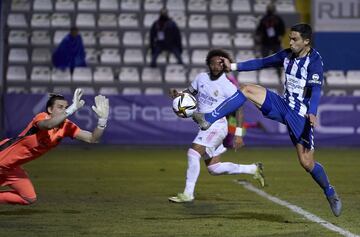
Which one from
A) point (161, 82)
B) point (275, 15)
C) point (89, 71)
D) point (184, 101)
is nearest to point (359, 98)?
point (275, 15)

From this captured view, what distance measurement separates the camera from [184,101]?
35.8ft

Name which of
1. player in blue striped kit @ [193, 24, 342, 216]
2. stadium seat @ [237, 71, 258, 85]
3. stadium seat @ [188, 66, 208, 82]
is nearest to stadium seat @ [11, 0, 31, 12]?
stadium seat @ [188, 66, 208, 82]

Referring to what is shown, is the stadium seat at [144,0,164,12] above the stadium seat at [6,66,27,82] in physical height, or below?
above

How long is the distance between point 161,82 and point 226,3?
488 centimetres

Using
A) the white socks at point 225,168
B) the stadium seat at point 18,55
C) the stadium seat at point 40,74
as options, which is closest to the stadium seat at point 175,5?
the stadium seat at point 40,74

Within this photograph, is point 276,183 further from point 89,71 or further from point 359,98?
point 89,71

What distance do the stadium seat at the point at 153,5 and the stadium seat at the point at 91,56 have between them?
237 cm

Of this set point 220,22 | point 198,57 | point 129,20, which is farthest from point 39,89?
point 220,22

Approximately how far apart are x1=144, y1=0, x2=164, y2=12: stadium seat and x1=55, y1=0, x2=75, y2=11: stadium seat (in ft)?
7.51

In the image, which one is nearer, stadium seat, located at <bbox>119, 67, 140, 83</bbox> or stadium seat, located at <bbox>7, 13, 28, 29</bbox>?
stadium seat, located at <bbox>119, 67, 140, 83</bbox>

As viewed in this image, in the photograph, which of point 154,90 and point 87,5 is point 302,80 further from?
point 87,5

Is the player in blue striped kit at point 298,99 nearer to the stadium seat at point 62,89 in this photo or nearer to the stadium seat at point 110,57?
the stadium seat at point 62,89

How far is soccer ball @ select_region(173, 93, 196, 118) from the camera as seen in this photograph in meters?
10.8

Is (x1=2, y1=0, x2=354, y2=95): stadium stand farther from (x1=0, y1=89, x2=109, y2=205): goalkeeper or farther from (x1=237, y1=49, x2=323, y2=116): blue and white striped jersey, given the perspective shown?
(x1=237, y1=49, x2=323, y2=116): blue and white striped jersey
